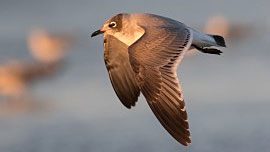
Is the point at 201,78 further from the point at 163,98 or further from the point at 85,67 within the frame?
the point at 163,98

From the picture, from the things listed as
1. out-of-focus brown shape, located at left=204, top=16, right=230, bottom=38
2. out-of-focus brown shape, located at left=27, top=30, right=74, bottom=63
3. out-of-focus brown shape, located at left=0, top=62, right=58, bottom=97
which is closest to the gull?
out-of-focus brown shape, located at left=0, top=62, right=58, bottom=97

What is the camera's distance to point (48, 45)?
39.2 feet

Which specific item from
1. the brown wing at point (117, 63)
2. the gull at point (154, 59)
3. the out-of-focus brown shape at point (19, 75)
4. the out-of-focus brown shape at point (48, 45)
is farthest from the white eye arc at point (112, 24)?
the out-of-focus brown shape at point (48, 45)

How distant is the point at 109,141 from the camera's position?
1015cm

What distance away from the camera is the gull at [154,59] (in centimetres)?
791

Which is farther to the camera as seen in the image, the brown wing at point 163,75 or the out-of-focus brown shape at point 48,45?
the out-of-focus brown shape at point 48,45

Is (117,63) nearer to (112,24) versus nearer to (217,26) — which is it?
(112,24)

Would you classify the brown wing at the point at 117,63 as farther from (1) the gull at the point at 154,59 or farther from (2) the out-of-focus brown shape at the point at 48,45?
(2) the out-of-focus brown shape at the point at 48,45

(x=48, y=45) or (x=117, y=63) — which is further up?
(x=117, y=63)

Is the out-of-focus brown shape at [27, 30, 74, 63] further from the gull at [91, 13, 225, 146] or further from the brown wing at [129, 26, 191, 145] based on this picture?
the brown wing at [129, 26, 191, 145]

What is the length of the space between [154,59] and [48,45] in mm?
3914

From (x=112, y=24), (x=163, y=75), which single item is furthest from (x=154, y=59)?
(x=112, y=24)

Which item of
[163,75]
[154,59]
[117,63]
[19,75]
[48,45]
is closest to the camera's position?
[163,75]

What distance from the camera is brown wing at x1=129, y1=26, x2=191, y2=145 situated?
7879 mm
